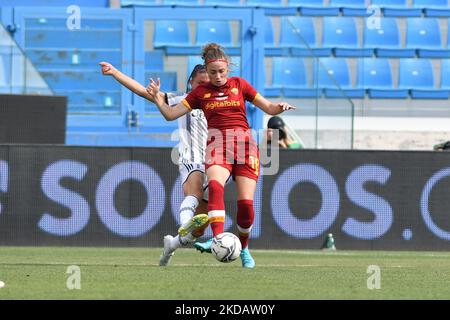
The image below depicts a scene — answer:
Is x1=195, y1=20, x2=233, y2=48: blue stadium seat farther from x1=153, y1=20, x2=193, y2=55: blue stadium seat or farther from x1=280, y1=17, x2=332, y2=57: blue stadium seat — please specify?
x1=280, y1=17, x2=332, y2=57: blue stadium seat

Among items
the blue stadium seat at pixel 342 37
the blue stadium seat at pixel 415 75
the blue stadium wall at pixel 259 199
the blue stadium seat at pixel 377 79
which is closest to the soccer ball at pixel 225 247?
the blue stadium wall at pixel 259 199

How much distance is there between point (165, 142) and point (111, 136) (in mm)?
883

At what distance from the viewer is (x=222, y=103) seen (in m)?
9.64

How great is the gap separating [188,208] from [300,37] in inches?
357

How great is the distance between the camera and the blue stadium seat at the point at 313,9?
939 inches

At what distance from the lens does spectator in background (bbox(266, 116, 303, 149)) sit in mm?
17406

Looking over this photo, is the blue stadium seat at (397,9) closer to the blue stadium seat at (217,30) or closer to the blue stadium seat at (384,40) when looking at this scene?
the blue stadium seat at (384,40)

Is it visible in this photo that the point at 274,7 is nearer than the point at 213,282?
No

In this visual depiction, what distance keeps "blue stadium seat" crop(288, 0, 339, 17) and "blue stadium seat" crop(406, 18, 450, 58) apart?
165 centimetres

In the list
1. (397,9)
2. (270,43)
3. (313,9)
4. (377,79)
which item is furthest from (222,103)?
(397,9)

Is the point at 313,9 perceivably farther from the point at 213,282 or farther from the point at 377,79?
the point at 213,282

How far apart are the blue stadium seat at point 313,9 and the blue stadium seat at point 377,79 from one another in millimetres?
1447

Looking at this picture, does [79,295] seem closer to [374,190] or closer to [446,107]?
[374,190]
